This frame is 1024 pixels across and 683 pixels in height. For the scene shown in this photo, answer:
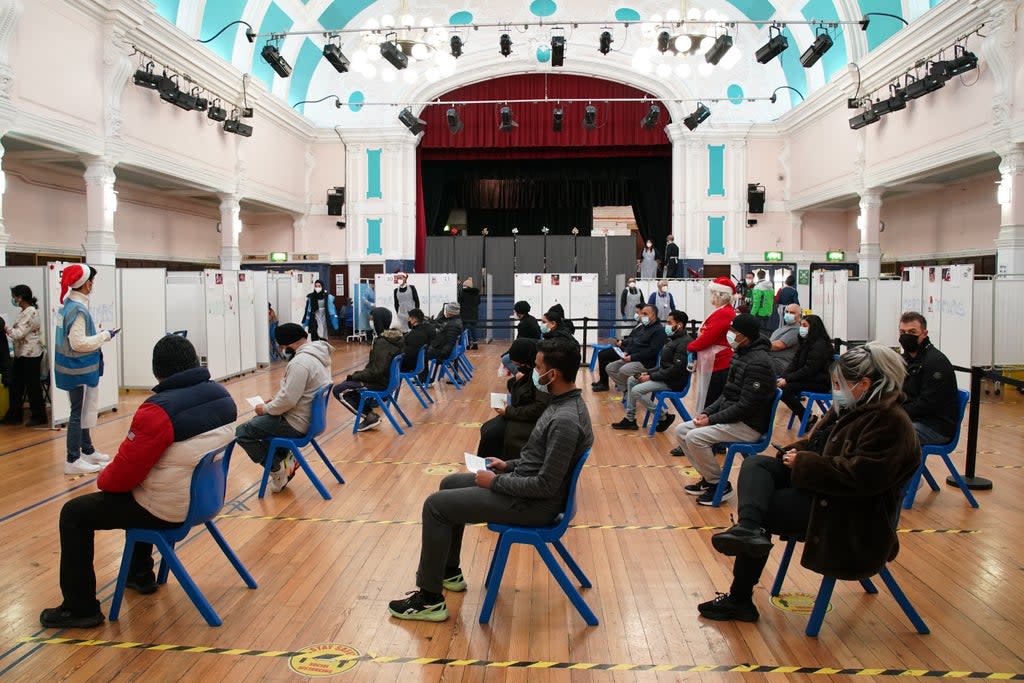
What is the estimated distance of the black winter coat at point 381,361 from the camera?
724 centimetres

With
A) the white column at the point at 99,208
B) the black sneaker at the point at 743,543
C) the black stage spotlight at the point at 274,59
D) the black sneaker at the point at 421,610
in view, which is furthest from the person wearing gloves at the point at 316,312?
the black sneaker at the point at 743,543

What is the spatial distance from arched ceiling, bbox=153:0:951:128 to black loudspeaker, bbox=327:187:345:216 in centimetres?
191

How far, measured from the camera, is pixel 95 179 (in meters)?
12.0

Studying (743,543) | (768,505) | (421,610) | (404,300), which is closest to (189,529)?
(421,610)

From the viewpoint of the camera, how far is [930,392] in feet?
15.6

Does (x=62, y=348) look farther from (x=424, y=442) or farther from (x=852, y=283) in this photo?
(x=852, y=283)

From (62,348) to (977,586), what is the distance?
6.05 m

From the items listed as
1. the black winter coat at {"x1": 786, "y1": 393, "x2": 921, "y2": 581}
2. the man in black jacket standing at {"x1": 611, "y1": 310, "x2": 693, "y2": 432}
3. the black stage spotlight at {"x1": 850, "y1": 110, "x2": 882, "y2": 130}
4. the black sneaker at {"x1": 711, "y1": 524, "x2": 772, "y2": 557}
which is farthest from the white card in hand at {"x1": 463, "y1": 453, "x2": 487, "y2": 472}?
the black stage spotlight at {"x1": 850, "y1": 110, "x2": 882, "y2": 130}

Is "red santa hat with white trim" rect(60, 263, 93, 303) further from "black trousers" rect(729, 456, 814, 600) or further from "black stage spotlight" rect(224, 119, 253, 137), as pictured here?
"black stage spotlight" rect(224, 119, 253, 137)

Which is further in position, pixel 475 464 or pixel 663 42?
pixel 663 42

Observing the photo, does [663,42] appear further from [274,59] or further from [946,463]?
[946,463]

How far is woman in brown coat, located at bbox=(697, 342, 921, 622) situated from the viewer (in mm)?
2854

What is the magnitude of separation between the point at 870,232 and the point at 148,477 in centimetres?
1587

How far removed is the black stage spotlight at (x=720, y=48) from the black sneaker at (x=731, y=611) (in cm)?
1161
